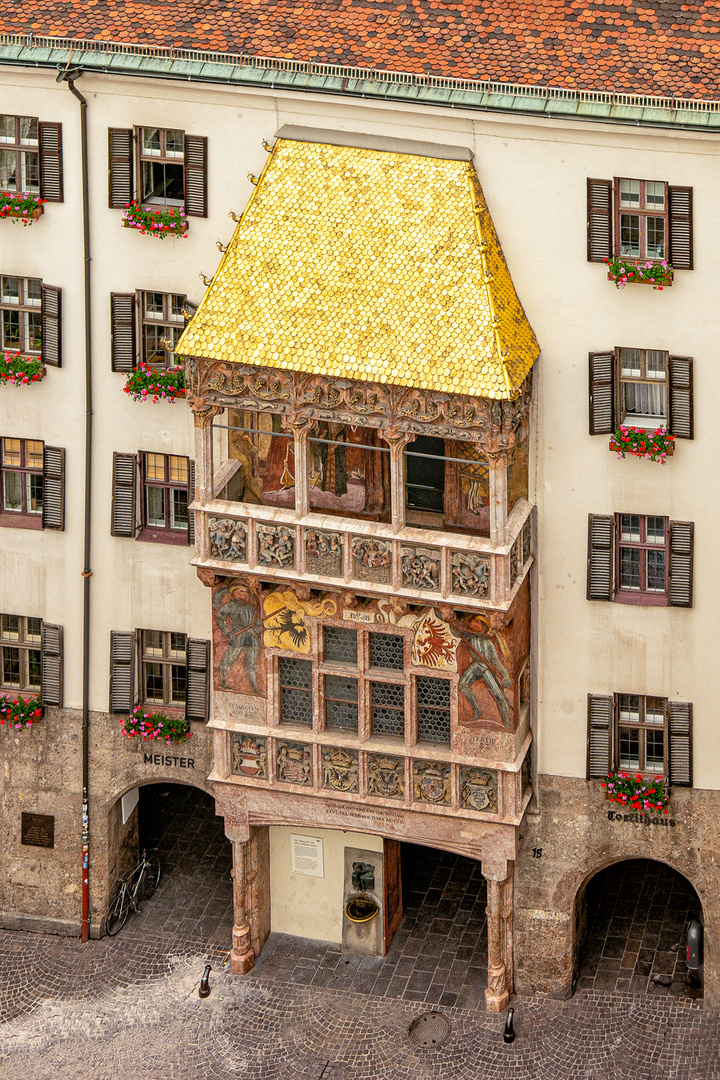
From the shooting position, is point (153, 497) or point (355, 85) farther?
point (153, 497)

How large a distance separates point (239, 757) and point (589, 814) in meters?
7.19

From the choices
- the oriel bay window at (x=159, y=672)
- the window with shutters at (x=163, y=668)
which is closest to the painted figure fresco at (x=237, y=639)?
the oriel bay window at (x=159, y=672)

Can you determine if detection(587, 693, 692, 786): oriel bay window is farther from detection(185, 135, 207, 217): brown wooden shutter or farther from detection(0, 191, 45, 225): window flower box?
detection(0, 191, 45, 225): window flower box

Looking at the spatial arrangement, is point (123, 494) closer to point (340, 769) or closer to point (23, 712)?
point (23, 712)

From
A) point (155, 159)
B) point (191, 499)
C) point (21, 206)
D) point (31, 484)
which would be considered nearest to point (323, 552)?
point (191, 499)

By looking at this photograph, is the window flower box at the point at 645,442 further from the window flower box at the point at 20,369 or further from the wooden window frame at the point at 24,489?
the wooden window frame at the point at 24,489

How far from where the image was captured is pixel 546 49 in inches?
1829

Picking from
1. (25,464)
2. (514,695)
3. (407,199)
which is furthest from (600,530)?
(25,464)

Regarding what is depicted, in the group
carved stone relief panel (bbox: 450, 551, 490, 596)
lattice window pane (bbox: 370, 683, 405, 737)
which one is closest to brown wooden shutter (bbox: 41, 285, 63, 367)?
lattice window pane (bbox: 370, 683, 405, 737)

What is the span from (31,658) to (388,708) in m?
8.06

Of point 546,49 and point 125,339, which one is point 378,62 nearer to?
point 546,49

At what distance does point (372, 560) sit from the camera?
47344 mm

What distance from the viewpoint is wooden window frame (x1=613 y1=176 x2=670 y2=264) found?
45.9 metres

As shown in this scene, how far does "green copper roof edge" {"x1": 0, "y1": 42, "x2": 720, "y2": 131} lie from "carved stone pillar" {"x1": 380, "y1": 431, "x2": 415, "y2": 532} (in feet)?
20.5
